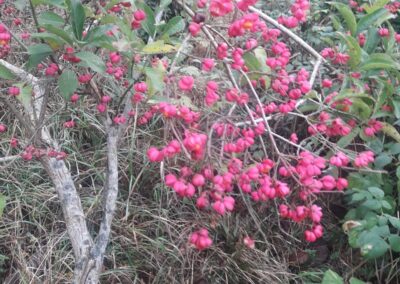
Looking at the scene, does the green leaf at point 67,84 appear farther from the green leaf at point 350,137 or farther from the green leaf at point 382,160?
the green leaf at point 382,160

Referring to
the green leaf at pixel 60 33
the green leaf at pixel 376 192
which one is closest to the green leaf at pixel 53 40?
the green leaf at pixel 60 33

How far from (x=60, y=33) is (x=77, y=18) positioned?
0.09 metres

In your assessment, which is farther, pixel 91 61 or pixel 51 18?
pixel 51 18

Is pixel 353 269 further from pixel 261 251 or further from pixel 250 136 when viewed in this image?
pixel 250 136

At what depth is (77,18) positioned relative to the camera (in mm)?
1435

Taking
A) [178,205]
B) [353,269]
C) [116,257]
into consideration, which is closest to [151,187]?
[178,205]

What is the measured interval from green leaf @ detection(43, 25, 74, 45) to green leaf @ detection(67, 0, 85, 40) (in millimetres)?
52

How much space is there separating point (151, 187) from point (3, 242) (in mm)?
759

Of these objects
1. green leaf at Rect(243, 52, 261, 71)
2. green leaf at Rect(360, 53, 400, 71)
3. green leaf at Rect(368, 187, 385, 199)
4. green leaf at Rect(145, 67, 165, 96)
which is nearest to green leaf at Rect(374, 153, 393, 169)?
green leaf at Rect(368, 187, 385, 199)

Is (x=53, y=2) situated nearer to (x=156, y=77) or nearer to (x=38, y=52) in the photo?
(x=38, y=52)

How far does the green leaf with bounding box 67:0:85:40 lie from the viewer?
56.5 inches

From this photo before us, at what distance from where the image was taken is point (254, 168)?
131 cm

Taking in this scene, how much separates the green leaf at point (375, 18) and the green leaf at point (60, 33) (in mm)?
1271

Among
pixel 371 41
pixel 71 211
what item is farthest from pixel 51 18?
pixel 371 41
